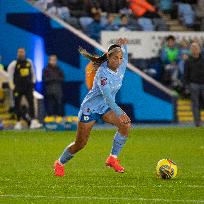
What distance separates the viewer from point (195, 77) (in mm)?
28578

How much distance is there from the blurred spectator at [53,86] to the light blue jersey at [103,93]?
15010 mm

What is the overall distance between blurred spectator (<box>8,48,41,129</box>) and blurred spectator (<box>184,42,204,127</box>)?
441 centimetres

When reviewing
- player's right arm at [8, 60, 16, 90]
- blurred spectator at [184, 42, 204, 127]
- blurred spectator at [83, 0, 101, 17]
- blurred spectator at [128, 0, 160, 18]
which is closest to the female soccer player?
blurred spectator at [184, 42, 204, 127]

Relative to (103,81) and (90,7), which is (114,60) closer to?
(103,81)

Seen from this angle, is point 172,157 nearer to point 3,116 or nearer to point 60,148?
point 60,148

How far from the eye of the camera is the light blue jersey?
15.2 metres

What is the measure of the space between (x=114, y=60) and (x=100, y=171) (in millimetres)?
2024

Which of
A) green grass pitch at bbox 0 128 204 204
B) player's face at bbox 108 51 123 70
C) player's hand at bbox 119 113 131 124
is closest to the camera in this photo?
green grass pitch at bbox 0 128 204 204

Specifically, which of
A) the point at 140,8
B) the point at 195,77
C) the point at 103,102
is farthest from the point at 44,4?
the point at 103,102

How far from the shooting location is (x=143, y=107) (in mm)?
32531

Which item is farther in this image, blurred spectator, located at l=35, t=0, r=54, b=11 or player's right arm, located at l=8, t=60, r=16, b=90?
blurred spectator, located at l=35, t=0, r=54, b=11

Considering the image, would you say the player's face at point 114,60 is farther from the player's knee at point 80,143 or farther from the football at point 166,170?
the football at point 166,170

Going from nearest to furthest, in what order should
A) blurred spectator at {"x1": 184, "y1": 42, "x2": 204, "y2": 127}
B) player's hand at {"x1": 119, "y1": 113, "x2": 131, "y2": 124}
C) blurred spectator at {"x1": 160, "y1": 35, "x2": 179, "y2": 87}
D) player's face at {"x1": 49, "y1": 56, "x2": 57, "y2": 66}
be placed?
player's hand at {"x1": 119, "y1": 113, "x2": 131, "y2": 124}
blurred spectator at {"x1": 184, "y1": 42, "x2": 204, "y2": 127}
player's face at {"x1": 49, "y1": 56, "x2": 57, "y2": 66}
blurred spectator at {"x1": 160, "y1": 35, "x2": 179, "y2": 87}

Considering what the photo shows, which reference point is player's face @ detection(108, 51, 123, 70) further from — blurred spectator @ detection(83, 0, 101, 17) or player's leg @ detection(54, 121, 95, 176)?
blurred spectator @ detection(83, 0, 101, 17)
